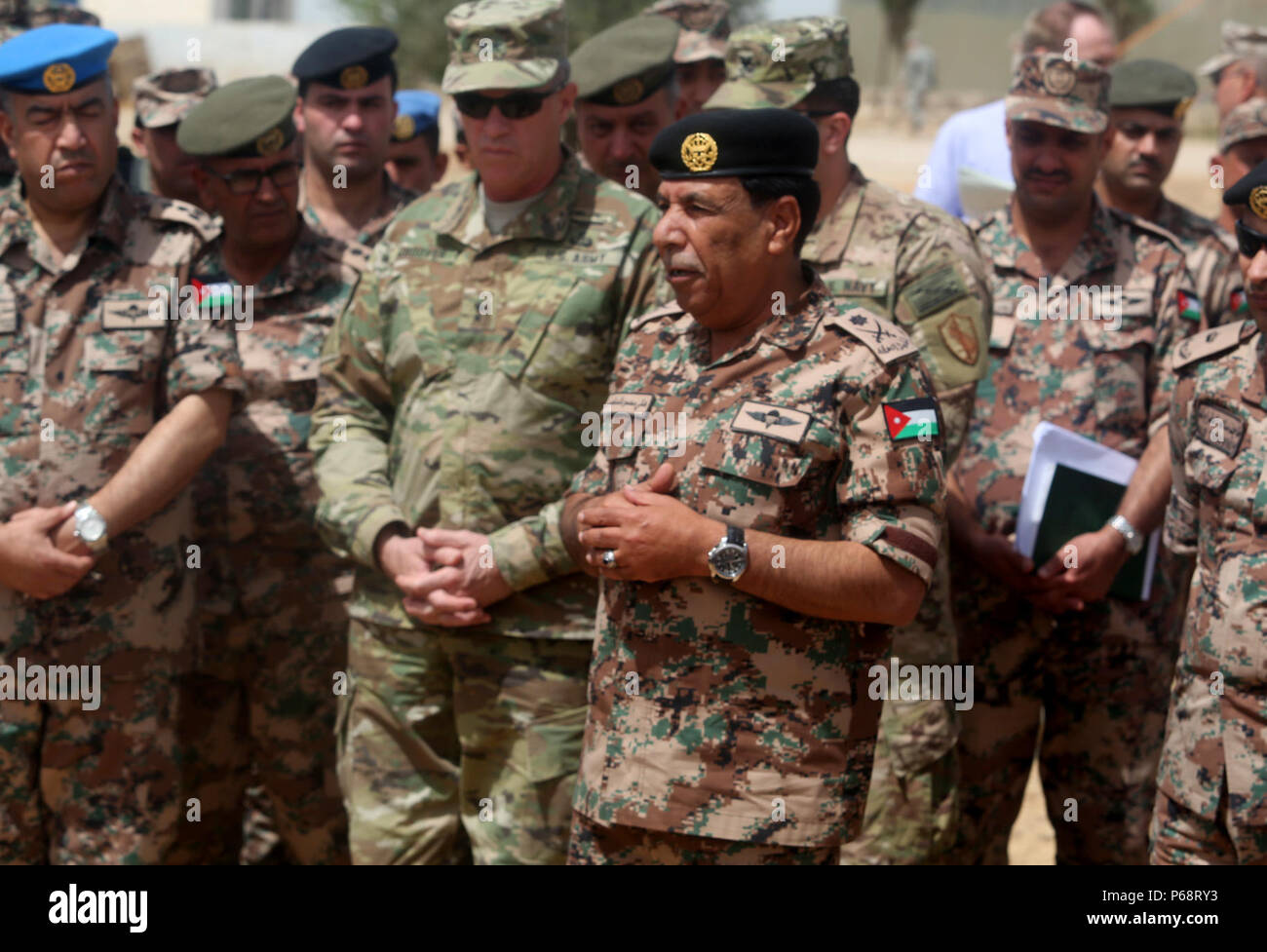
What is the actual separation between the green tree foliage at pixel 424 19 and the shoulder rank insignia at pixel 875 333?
908 inches

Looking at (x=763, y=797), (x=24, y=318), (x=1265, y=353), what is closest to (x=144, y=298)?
(x=24, y=318)

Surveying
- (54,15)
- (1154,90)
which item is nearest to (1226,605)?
(1154,90)

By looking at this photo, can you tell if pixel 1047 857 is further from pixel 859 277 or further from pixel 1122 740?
pixel 859 277

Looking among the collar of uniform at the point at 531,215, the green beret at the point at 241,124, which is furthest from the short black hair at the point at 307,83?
the collar of uniform at the point at 531,215

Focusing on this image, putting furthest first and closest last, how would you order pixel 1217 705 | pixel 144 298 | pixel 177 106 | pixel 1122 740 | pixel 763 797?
pixel 177 106 → pixel 1122 740 → pixel 144 298 → pixel 1217 705 → pixel 763 797

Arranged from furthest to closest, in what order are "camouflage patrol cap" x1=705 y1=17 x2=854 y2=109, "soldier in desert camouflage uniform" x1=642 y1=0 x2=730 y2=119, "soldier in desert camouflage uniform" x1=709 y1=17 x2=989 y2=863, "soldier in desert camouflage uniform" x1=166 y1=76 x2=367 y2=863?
"soldier in desert camouflage uniform" x1=642 y1=0 x2=730 y2=119
"soldier in desert camouflage uniform" x1=166 y1=76 x2=367 y2=863
"camouflage patrol cap" x1=705 y1=17 x2=854 y2=109
"soldier in desert camouflage uniform" x1=709 y1=17 x2=989 y2=863

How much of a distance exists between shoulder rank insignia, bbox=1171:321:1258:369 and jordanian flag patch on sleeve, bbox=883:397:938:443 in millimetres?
963

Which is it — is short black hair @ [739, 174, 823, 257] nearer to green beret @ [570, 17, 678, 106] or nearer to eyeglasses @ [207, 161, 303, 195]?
green beret @ [570, 17, 678, 106]

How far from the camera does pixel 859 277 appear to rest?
3980mm

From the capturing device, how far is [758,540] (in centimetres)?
293

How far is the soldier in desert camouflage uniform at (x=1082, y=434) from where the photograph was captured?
4383 mm

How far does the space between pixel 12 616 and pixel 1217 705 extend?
2.98m

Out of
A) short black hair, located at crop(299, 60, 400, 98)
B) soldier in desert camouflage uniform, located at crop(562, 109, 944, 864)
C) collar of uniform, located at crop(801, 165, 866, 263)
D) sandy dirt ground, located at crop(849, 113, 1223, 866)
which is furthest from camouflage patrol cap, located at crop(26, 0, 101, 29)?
sandy dirt ground, located at crop(849, 113, 1223, 866)

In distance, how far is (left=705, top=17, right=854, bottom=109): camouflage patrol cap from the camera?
4023 millimetres
